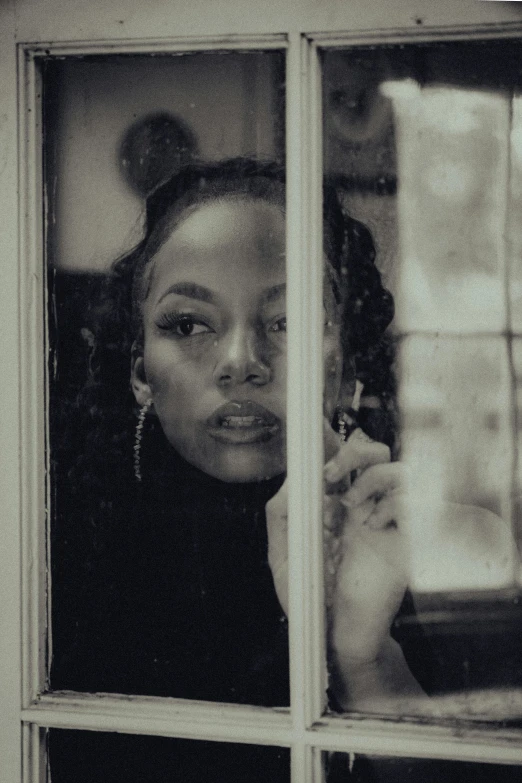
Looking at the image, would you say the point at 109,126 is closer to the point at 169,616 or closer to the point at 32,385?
the point at 32,385

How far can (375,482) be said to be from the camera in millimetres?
1129

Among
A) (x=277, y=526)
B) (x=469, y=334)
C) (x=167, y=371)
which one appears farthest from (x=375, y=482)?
(x=167, y=371)

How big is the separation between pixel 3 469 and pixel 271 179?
24.9 inches

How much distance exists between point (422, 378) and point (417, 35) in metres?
0.52

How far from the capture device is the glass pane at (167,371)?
1134 millimetres

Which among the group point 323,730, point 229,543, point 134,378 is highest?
point 134,378

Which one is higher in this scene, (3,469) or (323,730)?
(3,469)

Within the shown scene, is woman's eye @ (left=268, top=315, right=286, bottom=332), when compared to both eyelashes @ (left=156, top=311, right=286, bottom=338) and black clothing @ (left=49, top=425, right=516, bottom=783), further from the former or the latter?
black clothing @ (left=49, top=425, right=516, bottom=783)

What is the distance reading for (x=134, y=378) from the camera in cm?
117

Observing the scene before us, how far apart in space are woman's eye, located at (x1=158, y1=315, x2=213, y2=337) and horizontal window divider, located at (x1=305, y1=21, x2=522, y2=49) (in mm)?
467

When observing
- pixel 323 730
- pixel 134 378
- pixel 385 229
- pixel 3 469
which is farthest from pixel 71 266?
pixel 323 730

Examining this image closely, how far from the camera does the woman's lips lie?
1.14 meters

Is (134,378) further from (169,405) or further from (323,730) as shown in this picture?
(323,730)

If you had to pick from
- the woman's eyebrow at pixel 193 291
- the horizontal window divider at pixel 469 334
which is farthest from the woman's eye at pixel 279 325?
the horizontal window divider at pixel 469 334
